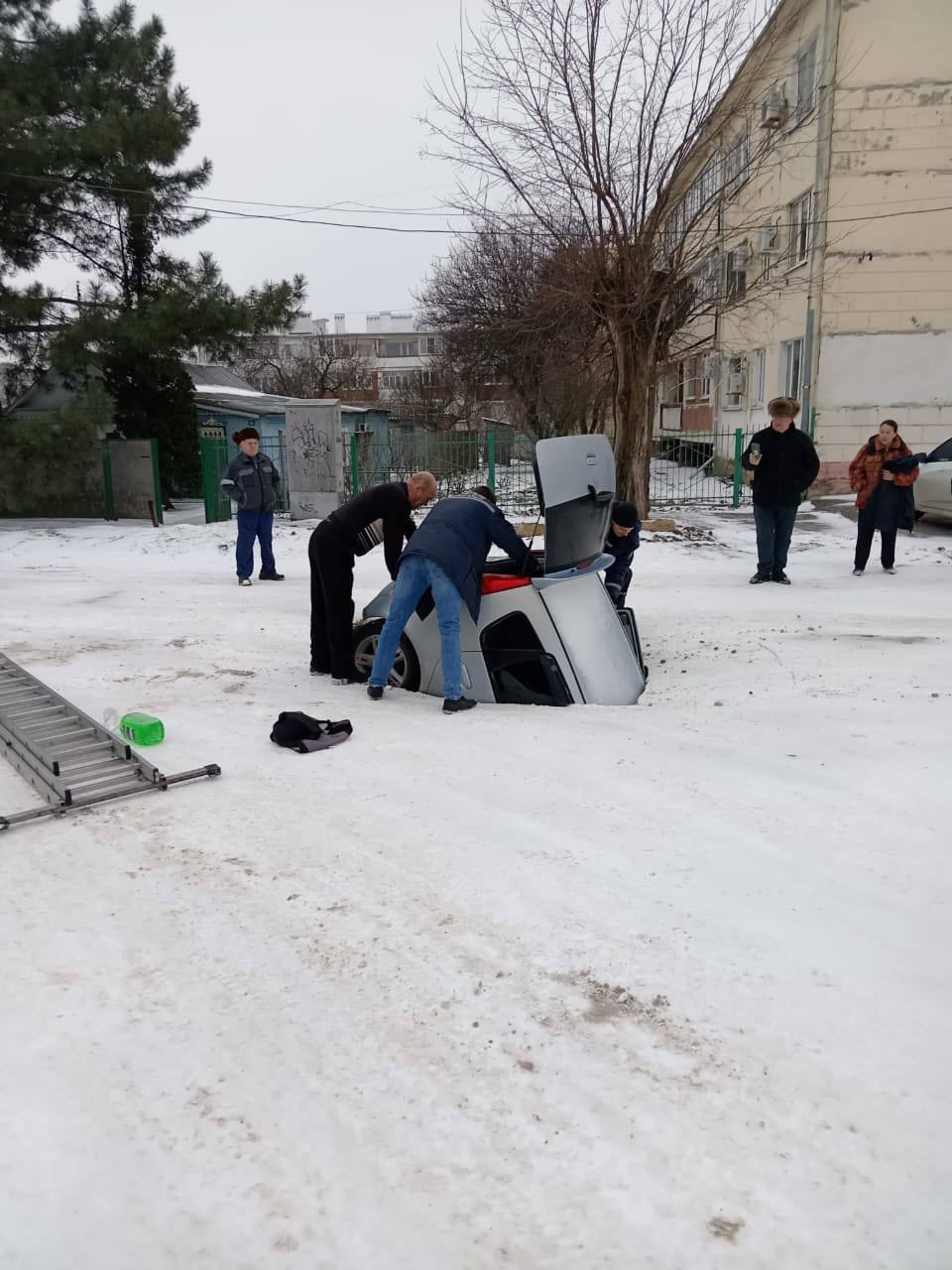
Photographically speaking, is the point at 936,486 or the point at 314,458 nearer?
the point at 936,486

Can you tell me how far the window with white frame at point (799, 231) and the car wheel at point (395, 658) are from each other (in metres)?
15.9

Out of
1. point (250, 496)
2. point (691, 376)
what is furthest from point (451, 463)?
point (691, 376)

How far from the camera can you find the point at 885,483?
8.73 m

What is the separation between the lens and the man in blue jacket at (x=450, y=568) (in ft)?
16.3

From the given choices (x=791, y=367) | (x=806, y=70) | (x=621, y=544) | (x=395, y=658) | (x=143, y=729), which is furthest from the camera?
(x=791, y=367)

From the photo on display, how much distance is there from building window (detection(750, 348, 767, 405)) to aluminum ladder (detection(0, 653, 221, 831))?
2031cm

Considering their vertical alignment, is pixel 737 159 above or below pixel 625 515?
above

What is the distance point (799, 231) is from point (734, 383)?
500 centimetres

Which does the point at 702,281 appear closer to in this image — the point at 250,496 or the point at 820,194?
the point at 820,194

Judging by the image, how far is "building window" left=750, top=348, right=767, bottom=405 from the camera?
22016mm

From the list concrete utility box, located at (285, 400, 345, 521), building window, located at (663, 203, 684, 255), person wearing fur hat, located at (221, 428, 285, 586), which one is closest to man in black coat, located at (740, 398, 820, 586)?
building window, located at (663, 203, 684, 255)

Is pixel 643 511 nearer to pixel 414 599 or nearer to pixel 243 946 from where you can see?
pixel 414 599

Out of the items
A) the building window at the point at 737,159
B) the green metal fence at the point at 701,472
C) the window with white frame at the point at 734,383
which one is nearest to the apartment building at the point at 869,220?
the green metal fence at the point at 701,472

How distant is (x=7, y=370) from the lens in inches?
647
